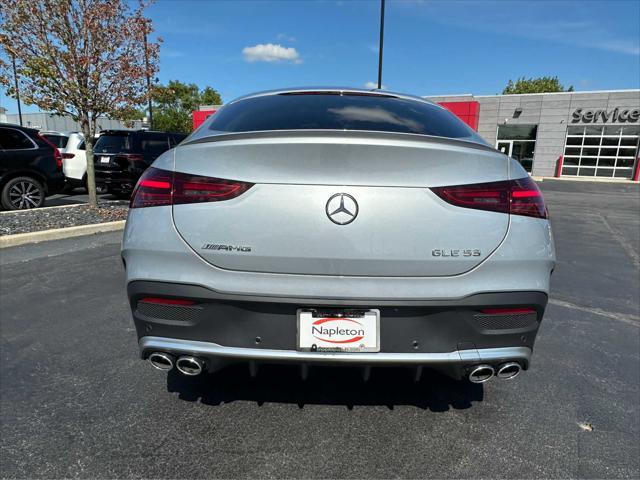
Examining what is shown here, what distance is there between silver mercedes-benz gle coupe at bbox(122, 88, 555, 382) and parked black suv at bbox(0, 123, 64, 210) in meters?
8.38

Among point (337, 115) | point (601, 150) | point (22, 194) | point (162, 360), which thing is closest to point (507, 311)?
point (337, 115)

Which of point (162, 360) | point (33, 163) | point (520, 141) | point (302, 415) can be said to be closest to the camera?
point (162, 360)

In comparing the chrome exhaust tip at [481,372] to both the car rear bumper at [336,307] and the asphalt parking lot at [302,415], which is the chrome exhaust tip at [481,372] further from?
the asphalt parking lot at [302,415]

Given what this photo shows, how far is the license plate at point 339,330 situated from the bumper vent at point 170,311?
46cm

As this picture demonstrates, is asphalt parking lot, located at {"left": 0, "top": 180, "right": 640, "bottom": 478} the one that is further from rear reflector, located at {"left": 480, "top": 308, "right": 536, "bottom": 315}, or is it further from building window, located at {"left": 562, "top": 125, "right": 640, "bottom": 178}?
building window, located at {"left": 562, "top": 125, "right": 640, "bottom": 178}

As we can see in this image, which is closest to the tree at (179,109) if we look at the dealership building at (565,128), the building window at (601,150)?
the dealership building at (565,128)

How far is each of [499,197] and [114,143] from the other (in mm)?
10847

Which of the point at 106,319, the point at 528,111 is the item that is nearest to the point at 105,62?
the point at 106,319

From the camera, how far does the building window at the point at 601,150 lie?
1038 inches

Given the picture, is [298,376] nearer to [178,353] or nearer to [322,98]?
[178,353]

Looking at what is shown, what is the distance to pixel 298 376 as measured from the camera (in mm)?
2529

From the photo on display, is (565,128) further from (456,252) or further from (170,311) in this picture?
(170,311)

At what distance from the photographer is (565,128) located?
27.6m

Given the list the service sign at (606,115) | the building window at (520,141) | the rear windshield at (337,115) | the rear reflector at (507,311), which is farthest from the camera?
the building window at (520,141)
